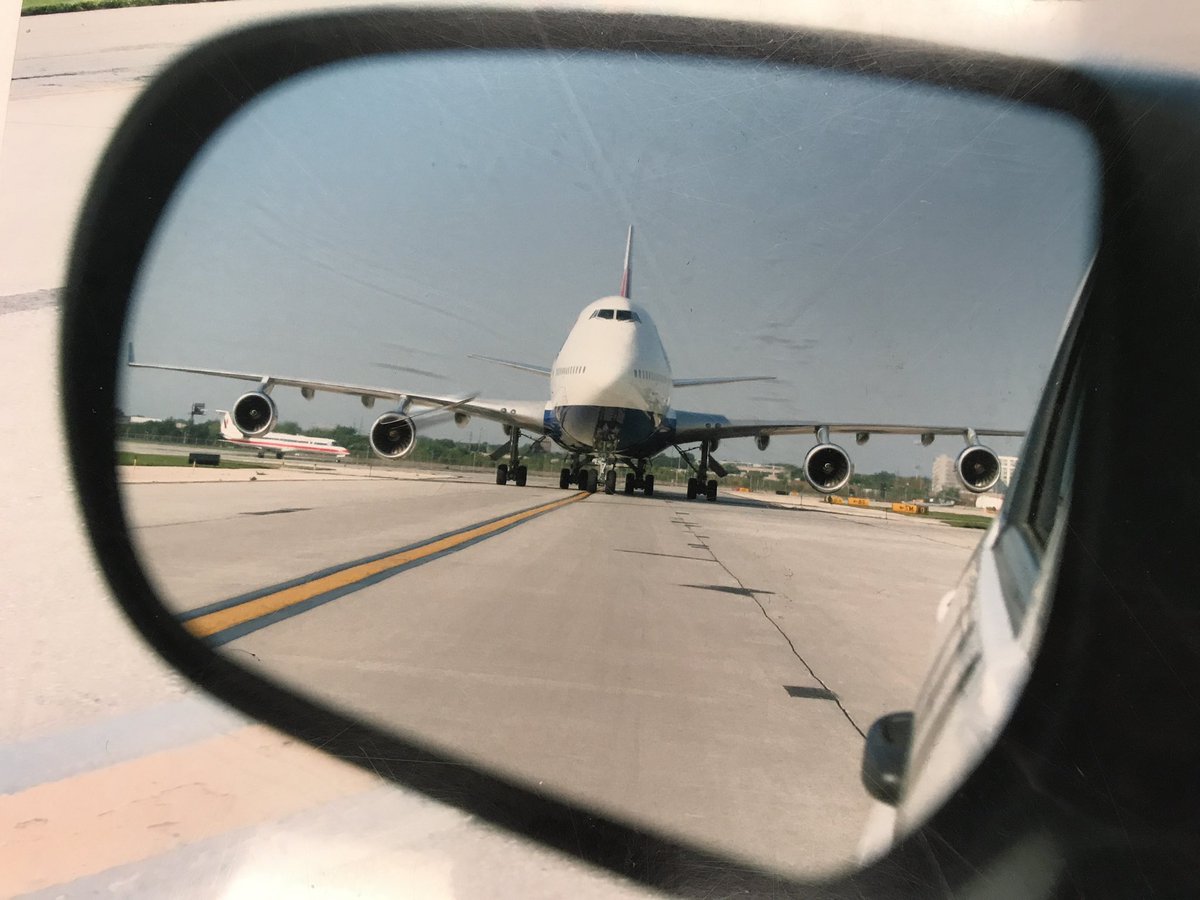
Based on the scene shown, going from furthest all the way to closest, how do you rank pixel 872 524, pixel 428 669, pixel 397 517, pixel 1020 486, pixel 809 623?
pixel 397 517, pixel 872 524, pixel 809 623, pixel 428 669, pixel 1020 486

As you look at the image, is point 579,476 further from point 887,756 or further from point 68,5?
point 887,756

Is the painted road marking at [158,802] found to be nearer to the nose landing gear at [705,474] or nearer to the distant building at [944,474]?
the distant building at [944,474]

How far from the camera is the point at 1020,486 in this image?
2.00 meters

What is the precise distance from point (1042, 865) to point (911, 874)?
26 centimetres

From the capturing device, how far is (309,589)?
142 inches

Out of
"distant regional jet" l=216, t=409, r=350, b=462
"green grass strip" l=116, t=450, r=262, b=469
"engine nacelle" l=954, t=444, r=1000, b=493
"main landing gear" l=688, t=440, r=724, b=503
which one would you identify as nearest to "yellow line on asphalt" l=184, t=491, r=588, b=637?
"distant regional jet" l=216, t=409, r=350, b=462

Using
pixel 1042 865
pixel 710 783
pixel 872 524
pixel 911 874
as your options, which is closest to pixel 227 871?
pixel 710 783

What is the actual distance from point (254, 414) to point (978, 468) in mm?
2786

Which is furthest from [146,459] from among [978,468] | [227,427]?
[978,468]

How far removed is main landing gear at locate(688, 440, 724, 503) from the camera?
4.77 m

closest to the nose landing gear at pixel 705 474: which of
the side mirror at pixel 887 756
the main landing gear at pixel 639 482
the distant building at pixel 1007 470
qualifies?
the main landing gear at pixel 639 482

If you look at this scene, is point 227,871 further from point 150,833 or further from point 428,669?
point 428,669

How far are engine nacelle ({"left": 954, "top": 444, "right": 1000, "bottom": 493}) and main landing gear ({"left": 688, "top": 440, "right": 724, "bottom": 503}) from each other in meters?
2.35

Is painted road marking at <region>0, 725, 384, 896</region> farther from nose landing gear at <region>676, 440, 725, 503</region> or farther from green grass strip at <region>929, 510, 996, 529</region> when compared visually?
nose landing gear at <region>676, 440, 725, 503</region>
